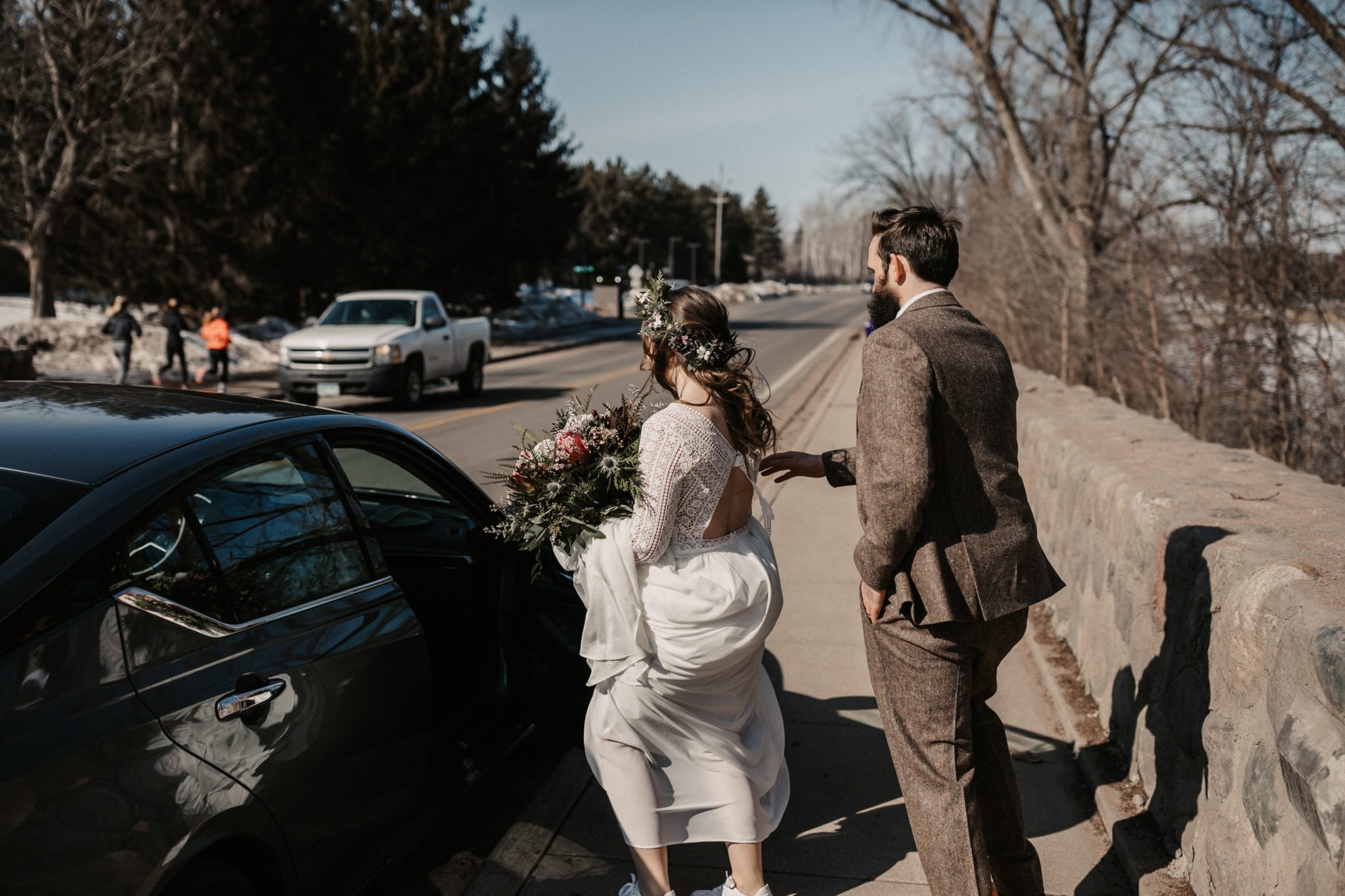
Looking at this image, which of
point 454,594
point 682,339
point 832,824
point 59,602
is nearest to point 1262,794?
point 832,824

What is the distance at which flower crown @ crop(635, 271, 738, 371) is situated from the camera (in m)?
3.11

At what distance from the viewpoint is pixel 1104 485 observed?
198 inches

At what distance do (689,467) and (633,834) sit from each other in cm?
110

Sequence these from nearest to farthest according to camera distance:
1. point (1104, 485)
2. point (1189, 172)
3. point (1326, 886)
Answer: point (1326, 886) < point (1104, 485) < point (1189, 172)

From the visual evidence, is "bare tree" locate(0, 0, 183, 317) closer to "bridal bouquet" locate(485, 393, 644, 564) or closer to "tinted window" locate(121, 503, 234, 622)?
"bridal bouquet" locate(485, 393, 644, 564)

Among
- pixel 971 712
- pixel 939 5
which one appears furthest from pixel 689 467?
pixel 939 5

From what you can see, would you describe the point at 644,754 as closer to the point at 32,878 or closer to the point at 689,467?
the point at 689,467

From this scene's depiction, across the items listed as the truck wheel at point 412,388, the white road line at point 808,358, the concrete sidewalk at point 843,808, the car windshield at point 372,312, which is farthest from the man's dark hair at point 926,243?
the car windshield at point 372,312

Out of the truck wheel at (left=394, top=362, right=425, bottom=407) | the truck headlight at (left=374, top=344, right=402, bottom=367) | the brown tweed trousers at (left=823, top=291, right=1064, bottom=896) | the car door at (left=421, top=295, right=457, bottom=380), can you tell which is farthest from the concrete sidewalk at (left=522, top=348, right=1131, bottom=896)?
the car door at (left=421, top=295, right=457, bottom=380)

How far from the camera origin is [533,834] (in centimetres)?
373

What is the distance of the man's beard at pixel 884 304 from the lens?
3066 mm

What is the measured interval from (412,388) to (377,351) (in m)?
1.06

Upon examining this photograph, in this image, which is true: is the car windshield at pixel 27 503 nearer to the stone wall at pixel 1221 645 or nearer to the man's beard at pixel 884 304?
the man's beard at pixel 884 304

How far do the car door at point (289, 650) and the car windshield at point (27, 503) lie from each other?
15 centimetres
